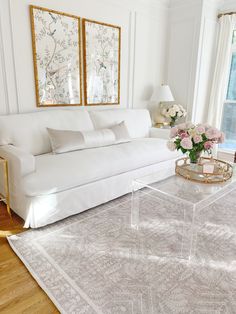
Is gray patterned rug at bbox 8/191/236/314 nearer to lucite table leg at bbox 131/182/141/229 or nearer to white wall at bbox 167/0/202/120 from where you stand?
lucite table leg at bbox 131/182/141/229

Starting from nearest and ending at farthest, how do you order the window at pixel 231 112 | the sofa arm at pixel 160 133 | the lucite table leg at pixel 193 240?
the lucite table leg at pixel 193 240 < the sofa arm at pixel 160 133 < the window at pixel 231 112

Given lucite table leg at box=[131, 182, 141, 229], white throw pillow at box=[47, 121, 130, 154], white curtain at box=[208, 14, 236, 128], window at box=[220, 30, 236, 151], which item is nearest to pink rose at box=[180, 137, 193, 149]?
lucite table leg at box=[131, 182, 141, 229]

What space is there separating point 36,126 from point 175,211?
1683 mm

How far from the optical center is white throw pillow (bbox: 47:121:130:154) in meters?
2.60

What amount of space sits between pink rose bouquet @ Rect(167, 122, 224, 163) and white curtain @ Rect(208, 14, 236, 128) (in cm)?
230

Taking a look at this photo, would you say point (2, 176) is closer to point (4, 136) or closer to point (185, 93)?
point (4, 136)

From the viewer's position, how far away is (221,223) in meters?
2.32

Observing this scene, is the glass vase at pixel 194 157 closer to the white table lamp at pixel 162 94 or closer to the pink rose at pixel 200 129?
the pink rose at pixel 200 129

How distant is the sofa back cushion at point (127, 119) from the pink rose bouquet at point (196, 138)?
124 centimetres

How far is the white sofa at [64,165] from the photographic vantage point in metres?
2.07

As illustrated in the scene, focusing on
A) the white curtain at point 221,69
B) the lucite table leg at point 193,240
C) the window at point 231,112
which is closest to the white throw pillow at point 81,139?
the lucite table leg at point 193,240

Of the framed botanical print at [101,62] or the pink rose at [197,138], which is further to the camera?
the framed botanical print at [101,62]

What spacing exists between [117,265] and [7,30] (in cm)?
252

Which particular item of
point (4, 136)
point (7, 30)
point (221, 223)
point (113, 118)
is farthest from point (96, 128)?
point (221, 223)
